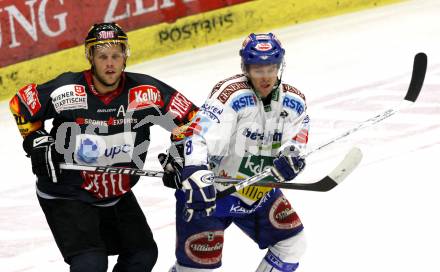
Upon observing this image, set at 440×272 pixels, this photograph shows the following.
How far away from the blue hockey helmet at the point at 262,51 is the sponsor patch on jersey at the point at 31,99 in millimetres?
1036

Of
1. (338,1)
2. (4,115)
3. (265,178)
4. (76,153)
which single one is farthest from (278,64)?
(338,1)

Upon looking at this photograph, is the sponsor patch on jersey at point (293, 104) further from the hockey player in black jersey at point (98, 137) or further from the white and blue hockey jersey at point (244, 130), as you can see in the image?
the hockey player in black jersey at point (98, 137)

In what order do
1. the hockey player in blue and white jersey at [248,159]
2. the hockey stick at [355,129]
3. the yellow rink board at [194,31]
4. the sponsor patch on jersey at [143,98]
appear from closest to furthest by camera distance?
the hockey player in blue and white jersey at [248,159], the hockey stick at [355,129], the sponsor patch on jersey at [143,98], the yellow rink board at [194,31]

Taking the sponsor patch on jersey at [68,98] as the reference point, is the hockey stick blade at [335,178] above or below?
below

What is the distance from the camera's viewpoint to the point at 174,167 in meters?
5.72

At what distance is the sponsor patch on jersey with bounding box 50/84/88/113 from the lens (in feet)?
18.6

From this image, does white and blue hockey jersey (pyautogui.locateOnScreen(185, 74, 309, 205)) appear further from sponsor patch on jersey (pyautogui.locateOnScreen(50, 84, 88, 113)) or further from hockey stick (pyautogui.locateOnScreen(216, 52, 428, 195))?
sponsor patch on jersey (pyautogui.locateOnScreen(50, 84, 88, 113))

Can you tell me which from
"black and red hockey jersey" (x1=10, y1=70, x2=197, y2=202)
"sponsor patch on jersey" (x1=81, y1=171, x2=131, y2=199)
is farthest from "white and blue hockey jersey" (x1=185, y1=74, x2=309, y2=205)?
"sponsor patch on jersey" (x1=81, y1=171, x2=131, y2=199)

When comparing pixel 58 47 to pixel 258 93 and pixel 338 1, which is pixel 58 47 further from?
pixel 258 93

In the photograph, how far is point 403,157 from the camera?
28.5ft

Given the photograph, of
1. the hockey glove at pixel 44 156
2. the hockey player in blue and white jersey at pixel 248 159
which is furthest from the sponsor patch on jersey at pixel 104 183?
the hockey player in blue and white jersey at pixel 248 159

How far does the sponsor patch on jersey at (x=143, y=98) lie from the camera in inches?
227

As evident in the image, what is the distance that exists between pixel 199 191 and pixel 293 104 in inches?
27.2

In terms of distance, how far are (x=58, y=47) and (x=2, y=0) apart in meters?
0.82
